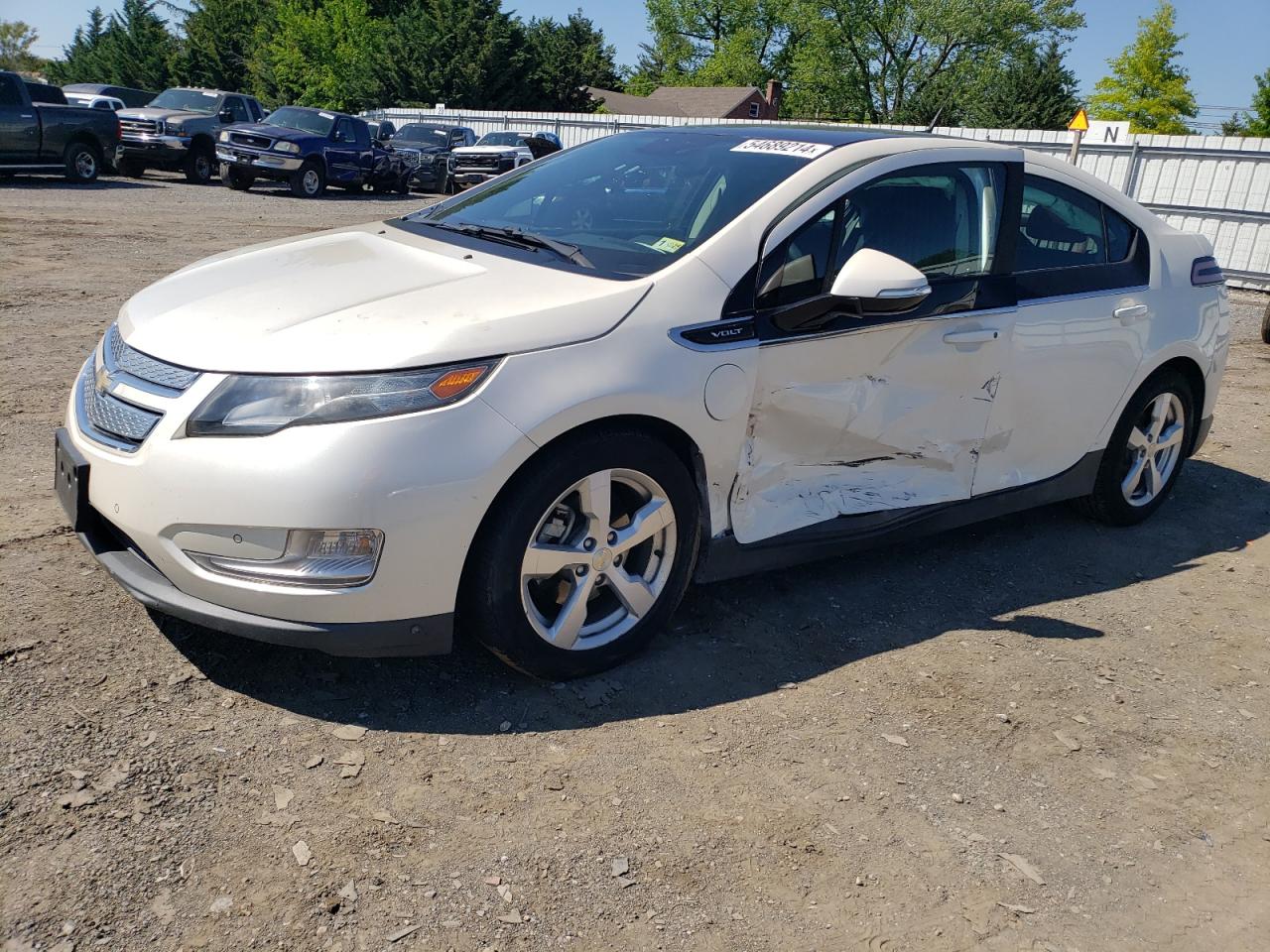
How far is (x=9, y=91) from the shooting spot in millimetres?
18000

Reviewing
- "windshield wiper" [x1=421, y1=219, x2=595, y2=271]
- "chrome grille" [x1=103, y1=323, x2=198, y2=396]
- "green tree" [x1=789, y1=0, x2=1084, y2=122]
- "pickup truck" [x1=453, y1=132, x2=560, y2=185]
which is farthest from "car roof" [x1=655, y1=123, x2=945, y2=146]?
"green tree" [x1=789, y1=0, x2=1084, y2=122]

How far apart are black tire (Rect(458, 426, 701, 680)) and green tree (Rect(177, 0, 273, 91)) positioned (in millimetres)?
68601

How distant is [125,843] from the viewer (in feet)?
8.27

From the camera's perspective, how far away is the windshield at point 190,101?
23.4 metres

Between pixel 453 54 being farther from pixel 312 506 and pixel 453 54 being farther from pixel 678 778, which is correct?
pixel 678 778

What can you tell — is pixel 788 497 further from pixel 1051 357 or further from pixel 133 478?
pixel 133 478

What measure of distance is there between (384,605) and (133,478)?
0.76 metres

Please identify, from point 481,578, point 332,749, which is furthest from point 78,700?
point 481,578

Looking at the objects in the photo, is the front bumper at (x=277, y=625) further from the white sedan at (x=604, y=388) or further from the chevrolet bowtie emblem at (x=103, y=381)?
the chevrolet bowtie emblem at (x=103, y=381)

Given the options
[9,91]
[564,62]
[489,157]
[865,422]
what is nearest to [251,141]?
[9,91]

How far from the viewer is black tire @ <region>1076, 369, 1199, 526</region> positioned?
16.7 ft

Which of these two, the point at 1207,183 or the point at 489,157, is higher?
the point at 1207,183

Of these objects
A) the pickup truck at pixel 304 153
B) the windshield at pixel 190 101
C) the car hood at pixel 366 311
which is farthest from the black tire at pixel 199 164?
the car hood at pixel 366 311

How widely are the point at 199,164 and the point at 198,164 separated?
2 cm
